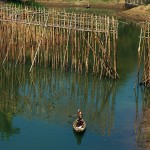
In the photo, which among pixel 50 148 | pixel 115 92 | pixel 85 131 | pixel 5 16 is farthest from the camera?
pixel 5 16

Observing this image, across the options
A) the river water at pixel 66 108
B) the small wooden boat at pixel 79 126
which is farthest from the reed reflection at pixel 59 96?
the small wooden boat at pixel 79 126

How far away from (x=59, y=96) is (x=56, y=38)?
8.07 m

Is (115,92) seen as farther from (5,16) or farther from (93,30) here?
(5,16)

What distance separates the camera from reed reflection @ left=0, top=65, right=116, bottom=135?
102ft

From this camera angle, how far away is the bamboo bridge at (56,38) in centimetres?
3909

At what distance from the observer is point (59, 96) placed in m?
35.8

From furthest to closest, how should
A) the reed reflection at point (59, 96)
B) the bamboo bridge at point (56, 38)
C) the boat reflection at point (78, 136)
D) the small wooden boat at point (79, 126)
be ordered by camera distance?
1. the bamboo bridge at point (56, 38)
2. the reed reflection at point (59, 96)
3. the small wooden boat at point (79, 126)
4. the boat reflection at point (78, 136)

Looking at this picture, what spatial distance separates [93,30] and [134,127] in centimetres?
1205

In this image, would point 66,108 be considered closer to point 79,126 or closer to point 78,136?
A: point 79,126

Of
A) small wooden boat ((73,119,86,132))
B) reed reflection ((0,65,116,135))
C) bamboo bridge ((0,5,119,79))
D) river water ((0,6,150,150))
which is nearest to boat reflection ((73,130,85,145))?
river water ((0,6,150,150))

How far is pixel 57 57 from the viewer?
4250 cm

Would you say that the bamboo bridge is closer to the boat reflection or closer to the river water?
the river water

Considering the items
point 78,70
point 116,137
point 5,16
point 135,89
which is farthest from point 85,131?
point 5,16

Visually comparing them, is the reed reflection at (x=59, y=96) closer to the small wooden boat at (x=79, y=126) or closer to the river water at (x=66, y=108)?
the river water at (x=66, y=108)
